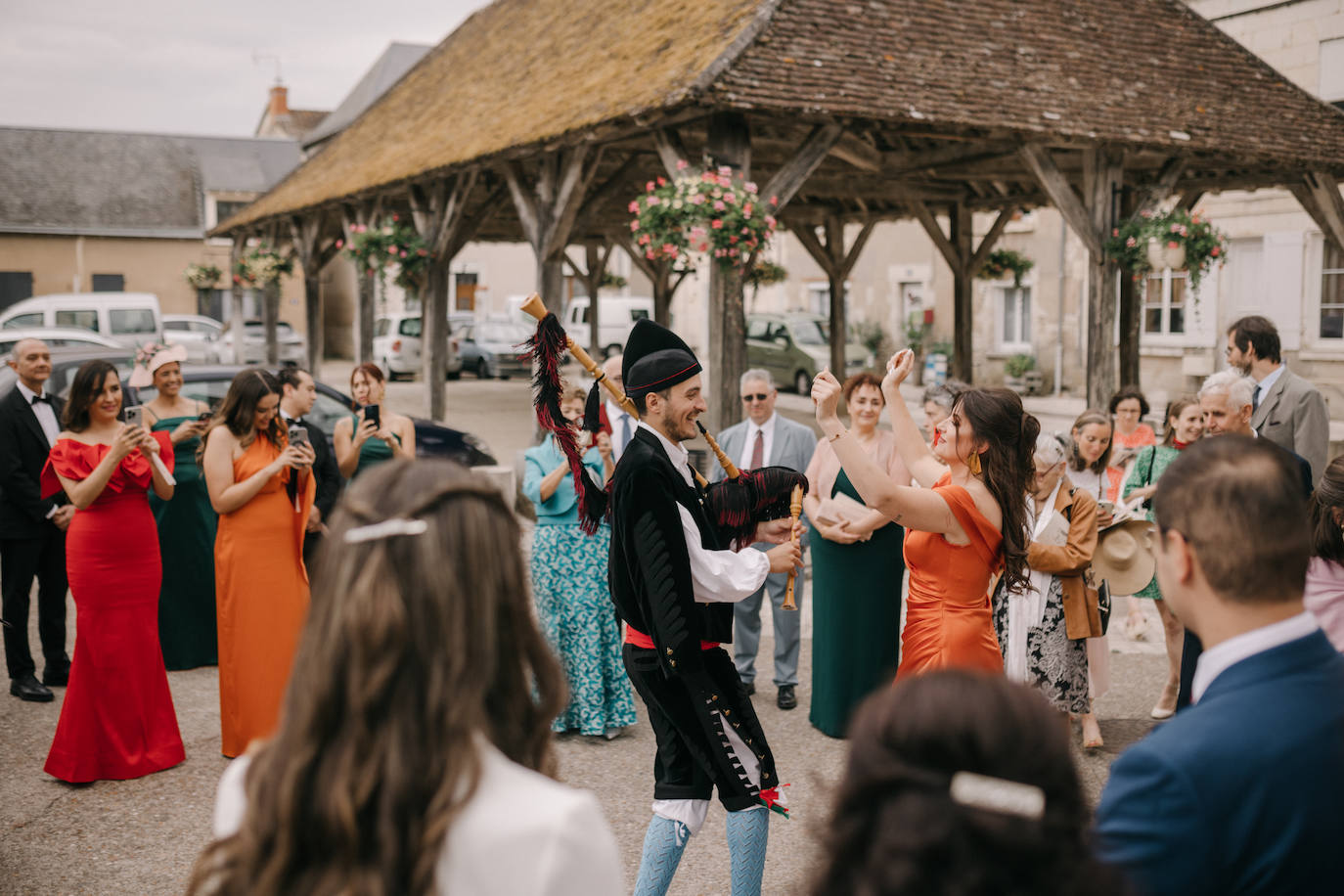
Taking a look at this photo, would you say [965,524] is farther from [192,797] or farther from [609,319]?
[609,319]

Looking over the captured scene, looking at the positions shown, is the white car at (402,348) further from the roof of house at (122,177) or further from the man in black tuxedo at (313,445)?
the man in black tuxedo at (313,445)

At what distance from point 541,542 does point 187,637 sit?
2.50 m

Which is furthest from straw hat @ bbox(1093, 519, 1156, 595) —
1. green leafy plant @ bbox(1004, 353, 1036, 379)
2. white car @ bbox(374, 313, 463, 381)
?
white car @ bbox(374, 313, 463, 381)

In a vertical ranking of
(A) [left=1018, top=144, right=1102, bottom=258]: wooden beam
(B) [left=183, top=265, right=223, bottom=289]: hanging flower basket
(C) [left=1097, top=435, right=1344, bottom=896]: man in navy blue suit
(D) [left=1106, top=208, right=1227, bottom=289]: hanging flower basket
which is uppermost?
(B) [left=183, top=265, right=223, bottom=289]: hanging flower basket

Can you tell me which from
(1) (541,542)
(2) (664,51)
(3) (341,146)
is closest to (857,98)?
(2) (664,51)

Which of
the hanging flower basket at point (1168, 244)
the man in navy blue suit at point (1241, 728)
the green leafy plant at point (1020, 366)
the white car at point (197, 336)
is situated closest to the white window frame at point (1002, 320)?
the green leafy plant at point (1020, 366)

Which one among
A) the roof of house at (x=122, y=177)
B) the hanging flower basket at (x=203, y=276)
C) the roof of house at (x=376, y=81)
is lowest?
the hanging flower basket at (x=203, y=276)

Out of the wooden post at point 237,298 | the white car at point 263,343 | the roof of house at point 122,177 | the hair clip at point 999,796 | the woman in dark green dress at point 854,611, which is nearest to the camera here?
the hair clip at point 999,796

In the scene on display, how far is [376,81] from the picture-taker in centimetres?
3609

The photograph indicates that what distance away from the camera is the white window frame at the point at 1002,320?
23234mm

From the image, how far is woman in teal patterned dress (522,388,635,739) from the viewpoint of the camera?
18.0 ft

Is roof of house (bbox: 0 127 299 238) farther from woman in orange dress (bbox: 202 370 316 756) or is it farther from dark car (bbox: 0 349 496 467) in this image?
woman in orange dress (bbox: 202 370 316 756)

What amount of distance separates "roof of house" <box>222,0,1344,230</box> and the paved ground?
14.9 feet

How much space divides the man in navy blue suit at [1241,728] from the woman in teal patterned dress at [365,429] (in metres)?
5.32
